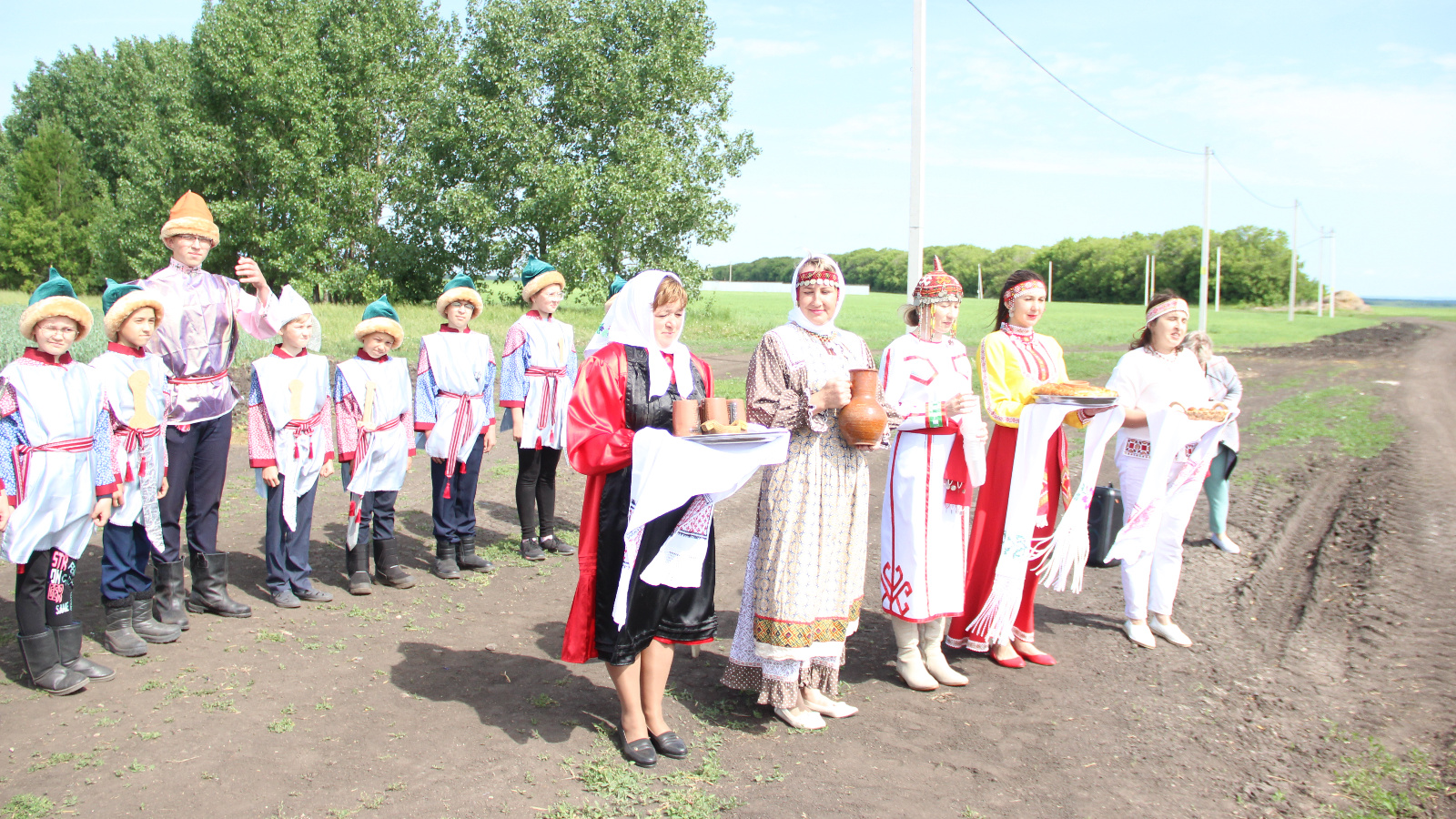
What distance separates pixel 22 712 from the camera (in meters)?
3.81

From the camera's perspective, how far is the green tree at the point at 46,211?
137ft

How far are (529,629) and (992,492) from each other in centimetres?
275

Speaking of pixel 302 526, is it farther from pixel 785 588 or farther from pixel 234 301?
pixel 785 588

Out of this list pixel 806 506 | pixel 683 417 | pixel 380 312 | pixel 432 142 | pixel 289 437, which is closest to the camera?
pixel 683 417

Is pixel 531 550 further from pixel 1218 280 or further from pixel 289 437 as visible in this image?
pixel 1218 280

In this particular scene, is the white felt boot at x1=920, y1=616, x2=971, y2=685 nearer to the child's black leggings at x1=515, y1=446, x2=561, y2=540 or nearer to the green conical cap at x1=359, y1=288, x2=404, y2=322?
the child's black leggings at x1=515, y1=446, x2=561, y2=540

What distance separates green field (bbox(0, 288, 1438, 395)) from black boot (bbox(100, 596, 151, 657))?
11.2 m

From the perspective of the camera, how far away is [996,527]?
4762 mm

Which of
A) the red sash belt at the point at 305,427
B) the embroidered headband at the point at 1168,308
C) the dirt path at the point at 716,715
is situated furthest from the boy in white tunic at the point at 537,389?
the embroidered headband at the point at 1168,308

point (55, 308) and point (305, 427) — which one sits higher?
point (55, 308)

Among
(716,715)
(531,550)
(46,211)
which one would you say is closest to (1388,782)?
(716,715)

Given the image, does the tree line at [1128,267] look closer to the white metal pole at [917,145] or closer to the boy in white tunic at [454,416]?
the white metal pole at [917,145]

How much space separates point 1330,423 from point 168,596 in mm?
14955

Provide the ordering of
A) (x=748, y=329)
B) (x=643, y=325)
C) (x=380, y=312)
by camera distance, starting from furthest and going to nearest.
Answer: (x=748, y=329) → (x=380, y=312) → (x=643, y=325)
